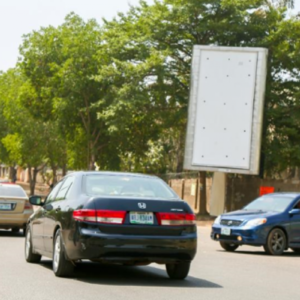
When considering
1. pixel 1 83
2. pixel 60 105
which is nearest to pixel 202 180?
pixel 60 105

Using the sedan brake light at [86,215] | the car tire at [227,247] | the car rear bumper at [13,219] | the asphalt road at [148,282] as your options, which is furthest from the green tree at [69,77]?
the sedan brake light at [86,215]

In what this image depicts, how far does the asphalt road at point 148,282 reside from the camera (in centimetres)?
1133

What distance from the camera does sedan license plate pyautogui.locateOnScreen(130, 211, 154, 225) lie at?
1235cm

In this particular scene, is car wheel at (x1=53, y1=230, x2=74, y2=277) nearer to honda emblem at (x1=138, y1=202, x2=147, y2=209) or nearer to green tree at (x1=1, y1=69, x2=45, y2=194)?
honda emblem at (x1=138, y1=202, x2=147, y2=209)

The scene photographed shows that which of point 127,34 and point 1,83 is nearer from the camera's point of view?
point 127,34

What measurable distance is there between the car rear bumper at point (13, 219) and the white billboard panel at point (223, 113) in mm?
13959

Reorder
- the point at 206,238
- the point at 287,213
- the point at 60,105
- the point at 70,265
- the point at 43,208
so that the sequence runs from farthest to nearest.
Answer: the point at 60,105, the point at 206,238, the point at 287,213, the point at 43,208, the point at 70,265

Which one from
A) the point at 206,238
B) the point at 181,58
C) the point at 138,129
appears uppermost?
the point at 181,58

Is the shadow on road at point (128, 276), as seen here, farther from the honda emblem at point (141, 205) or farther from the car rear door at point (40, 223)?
the honda emblem at point (141, 205)

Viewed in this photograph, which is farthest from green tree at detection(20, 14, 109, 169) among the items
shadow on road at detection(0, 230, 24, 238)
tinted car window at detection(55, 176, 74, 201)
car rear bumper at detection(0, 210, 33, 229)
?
tinted car window at detection(55, 176, 74, 201)

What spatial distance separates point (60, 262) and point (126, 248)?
1127 millimetres

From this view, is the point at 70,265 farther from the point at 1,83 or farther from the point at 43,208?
the point at 1,83

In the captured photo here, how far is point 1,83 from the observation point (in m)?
80.3

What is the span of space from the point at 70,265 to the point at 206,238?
15725 millimetres
